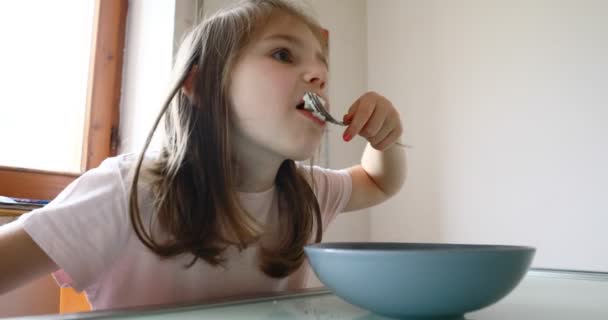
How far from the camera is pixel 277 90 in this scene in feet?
1.89

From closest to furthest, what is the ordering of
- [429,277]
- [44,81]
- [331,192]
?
[429,277] < [331,192] < [44,81]

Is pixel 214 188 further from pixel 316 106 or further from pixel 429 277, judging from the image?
pixel 429 277

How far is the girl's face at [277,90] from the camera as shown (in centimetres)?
57

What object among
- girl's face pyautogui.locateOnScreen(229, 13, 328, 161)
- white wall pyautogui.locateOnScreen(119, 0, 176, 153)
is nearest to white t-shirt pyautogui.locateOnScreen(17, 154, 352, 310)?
girl's face pyautogui.locateOnScreen(229, 13, 328, 161)

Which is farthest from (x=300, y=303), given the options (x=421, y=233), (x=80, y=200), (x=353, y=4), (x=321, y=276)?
(x=353, y=4)

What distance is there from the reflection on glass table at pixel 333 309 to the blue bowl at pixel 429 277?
40mm

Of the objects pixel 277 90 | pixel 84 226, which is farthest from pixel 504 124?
pixel 84 226

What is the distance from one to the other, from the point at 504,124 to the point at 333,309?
113 cm

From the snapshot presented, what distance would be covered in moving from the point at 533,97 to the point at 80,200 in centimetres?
120

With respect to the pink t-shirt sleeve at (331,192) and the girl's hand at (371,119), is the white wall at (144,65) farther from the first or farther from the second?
the girl's hand at (371,119)

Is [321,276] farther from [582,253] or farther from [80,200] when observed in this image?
[582,253]

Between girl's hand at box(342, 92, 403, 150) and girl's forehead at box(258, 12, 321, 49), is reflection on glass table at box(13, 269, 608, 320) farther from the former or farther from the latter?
girl's forehead at box(258, 12, 321, 49)

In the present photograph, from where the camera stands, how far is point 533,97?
4.10 feet

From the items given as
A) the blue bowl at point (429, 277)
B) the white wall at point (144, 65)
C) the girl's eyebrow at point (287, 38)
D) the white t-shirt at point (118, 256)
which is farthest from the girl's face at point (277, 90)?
the white wall at point (144, 65)
